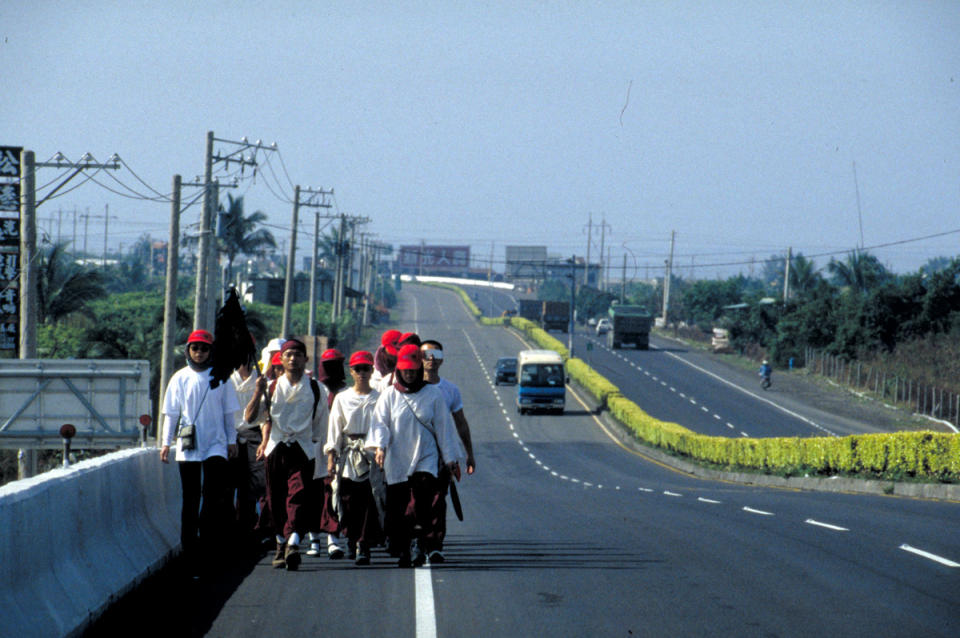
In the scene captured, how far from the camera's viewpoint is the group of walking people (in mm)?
10039

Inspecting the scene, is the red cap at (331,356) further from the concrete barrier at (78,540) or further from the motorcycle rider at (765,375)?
the motorcycle rider at (765,375)

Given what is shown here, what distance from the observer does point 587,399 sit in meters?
66.6

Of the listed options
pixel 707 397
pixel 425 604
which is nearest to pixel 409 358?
pixel 425 604

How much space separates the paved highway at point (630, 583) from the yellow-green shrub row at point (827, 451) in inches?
335

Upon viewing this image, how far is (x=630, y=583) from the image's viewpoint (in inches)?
364

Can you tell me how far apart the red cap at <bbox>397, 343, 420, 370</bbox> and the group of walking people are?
0.01 m

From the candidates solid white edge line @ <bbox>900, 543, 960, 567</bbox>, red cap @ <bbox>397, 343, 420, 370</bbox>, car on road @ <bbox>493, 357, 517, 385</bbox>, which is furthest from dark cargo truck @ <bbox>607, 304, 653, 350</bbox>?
red cap @ <bbox>397, 343, 420, 370</bbox>

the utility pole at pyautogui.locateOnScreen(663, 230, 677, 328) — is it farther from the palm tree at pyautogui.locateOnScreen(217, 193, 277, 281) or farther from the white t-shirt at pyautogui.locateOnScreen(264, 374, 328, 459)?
the white t-shirt at pyautogui.locateOnScreen(264, 374, 328, 459)

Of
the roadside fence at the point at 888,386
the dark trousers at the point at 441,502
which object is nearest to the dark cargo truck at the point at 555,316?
the roadside fence at the point at 888,386

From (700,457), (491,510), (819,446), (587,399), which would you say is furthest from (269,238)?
(491,510)

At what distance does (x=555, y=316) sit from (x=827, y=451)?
270ft

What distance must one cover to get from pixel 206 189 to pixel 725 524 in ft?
77.9

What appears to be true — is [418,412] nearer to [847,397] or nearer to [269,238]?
[847,397]

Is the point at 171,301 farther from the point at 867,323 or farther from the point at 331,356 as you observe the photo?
the point at 867,323
